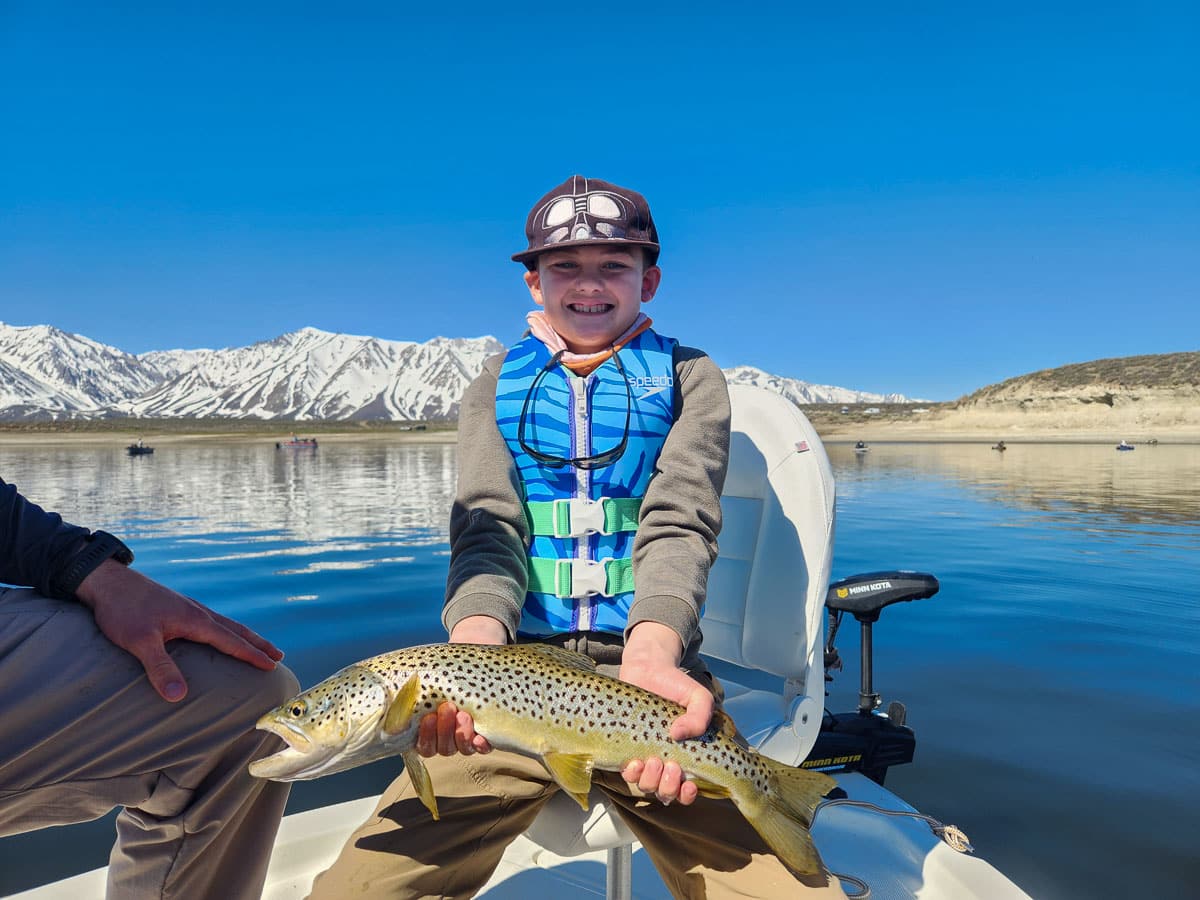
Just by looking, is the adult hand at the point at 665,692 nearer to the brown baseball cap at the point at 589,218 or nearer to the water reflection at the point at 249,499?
the brown baseball cap at the point at 589,218

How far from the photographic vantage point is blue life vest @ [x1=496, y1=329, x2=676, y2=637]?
8.24ft

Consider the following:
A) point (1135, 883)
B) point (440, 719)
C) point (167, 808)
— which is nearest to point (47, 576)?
point (167, 808)

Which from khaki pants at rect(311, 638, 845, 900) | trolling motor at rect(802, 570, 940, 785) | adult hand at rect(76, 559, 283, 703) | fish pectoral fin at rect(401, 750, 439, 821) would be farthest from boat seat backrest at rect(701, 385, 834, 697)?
adult hand at rect(76, 559, 283, 703)

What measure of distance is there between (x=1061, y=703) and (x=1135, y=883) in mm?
2607

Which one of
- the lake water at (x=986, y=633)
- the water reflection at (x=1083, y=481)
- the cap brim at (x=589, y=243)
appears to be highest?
the cap brim at (x=589, y=243)

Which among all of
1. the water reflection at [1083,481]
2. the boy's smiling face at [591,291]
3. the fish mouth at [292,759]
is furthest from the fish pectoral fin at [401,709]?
the water reflection at [1083,481]

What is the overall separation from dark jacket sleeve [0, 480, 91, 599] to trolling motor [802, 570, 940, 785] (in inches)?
115

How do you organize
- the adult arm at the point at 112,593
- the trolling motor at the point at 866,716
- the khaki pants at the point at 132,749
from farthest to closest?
the trolling motor at the point at 866,716
the adult arm at the point at 112,593
the khaki pants at the point at 132,749

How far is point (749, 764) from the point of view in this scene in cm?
196

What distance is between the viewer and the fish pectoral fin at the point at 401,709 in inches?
71.1

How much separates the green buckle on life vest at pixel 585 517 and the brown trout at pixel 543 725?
63cm

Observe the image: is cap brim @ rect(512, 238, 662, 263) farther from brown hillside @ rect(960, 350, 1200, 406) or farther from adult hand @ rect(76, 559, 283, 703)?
brown hillside @ rect(960, 350, 1200, 406)

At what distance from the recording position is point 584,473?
2643mm

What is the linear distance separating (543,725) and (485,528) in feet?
2.54
